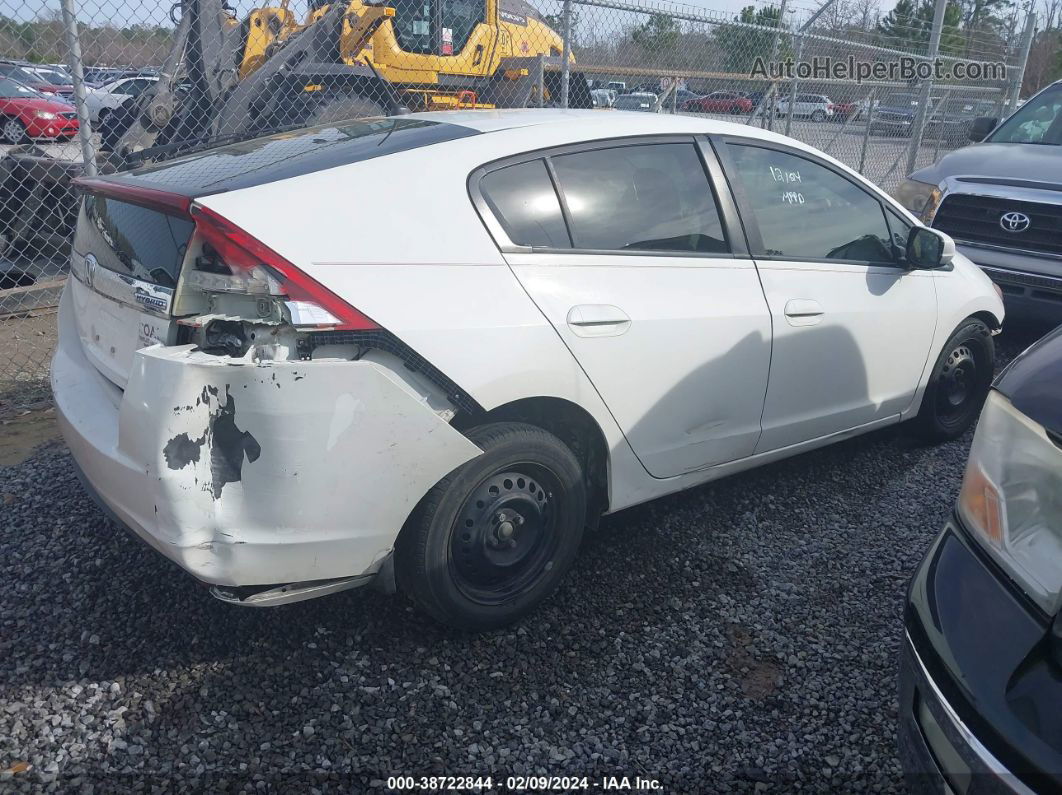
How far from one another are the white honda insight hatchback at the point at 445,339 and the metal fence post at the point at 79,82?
235 cm

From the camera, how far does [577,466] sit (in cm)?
296

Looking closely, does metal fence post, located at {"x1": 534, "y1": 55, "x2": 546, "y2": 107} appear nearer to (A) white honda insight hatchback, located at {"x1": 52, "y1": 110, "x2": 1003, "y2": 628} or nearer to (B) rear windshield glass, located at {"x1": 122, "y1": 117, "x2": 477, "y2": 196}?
(A) white honda insight hatchback, located at {"x1": 52, "y1": 110, "x2": 1003, "y2": 628}

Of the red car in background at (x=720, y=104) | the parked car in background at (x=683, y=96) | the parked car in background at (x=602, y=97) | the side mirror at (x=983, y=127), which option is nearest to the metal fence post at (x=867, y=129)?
the red car in background at (x=720, y=104)

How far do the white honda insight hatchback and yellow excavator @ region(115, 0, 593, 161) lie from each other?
5.19m

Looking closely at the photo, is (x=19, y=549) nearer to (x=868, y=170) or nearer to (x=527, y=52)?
(x=527, y=52)

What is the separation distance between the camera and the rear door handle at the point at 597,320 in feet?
9.11

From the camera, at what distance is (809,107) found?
448 inches

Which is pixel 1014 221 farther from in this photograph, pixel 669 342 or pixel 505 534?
pixel 505 534

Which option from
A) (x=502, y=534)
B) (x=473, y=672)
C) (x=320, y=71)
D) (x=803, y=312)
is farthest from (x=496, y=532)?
(x=320, y=71)

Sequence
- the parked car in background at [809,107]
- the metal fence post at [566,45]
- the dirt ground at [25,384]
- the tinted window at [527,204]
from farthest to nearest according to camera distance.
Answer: the parked car in background at [809,107] → the metal fence post at [566,45] → the dirt ground at [25,384] → the tinted window at [527,204]

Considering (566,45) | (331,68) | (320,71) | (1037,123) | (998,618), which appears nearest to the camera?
(998,618)

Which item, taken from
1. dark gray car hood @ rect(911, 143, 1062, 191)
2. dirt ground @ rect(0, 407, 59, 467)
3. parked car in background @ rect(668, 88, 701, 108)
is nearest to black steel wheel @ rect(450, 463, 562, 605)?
dirt ground @ rect(0, 407, 59, 467)

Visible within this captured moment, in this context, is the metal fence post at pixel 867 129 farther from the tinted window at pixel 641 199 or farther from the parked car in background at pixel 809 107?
the tinted window at pixel 641 199

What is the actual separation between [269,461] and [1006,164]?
6.11 metres
